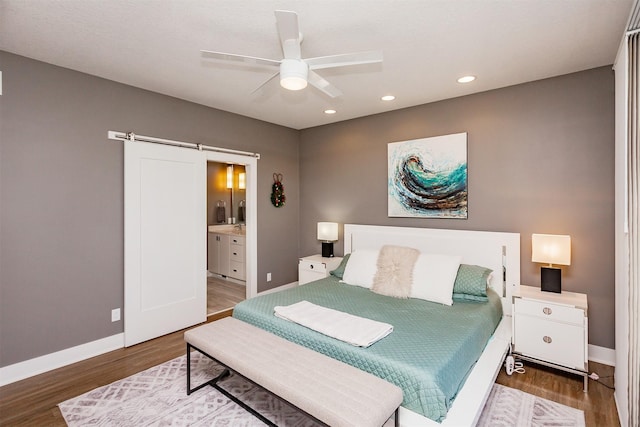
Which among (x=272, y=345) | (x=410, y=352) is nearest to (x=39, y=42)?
(x=272, y=345)

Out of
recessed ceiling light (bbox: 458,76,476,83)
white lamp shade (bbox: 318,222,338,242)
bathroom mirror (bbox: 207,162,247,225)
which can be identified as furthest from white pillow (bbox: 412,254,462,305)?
bathroom mirror (bbox: 207,162,247,225)

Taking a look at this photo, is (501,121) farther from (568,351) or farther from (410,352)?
(410,352)

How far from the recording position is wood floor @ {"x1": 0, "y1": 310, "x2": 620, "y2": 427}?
2164 millimetres

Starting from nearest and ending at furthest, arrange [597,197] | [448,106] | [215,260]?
[597,197], [448,106], [215,260]

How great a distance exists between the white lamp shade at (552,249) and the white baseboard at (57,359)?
13.4ft

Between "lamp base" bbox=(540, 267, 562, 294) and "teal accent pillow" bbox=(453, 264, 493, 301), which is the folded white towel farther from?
"lamp base" bbox=(540, 267, 562, 294)

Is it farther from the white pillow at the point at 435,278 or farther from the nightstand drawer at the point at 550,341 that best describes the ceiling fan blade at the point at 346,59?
the nightstand drawer at the point at 550,341

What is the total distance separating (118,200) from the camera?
3176 millimetres

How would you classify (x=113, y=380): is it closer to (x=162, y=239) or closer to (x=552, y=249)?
(x=162, y=239)

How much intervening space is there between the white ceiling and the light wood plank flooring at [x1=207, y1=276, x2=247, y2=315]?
286 centimetres

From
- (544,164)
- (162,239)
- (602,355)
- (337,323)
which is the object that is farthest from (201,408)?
(544,164)

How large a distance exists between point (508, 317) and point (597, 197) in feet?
4.45

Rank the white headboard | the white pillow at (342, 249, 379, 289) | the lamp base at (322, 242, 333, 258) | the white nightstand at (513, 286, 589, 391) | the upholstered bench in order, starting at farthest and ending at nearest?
the lamp base at (322, 242, 333, 258)
the white pillow at (342, 249, 379, 289)
the white headboard
the white nightstand at (513, 286, 589, 391)
the upholstered bench

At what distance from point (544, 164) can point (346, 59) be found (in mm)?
2359
